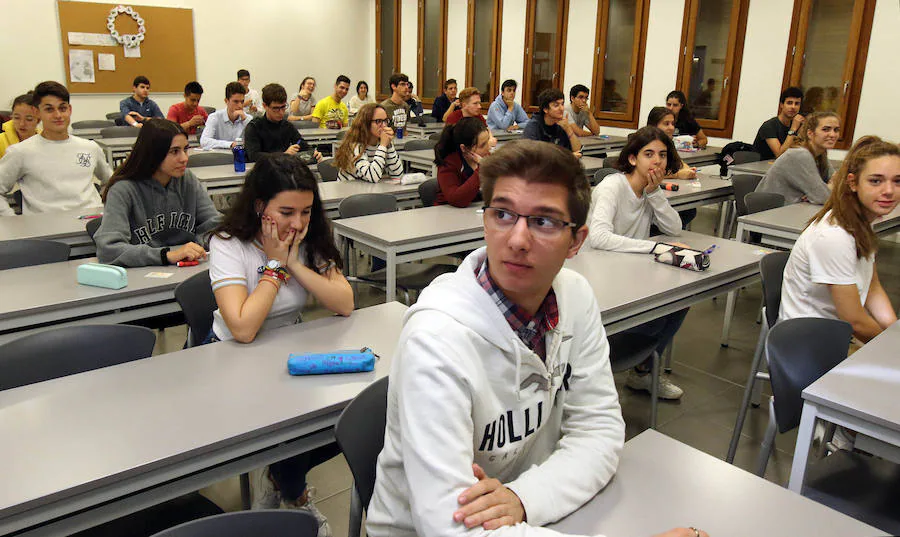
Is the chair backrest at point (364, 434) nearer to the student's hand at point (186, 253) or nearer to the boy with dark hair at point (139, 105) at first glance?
the student's hand at point (186, 253)

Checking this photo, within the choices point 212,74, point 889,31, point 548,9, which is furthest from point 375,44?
point 889,31

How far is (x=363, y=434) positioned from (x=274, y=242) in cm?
91

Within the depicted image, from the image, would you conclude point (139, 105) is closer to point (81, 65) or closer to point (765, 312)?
point (81, 65)

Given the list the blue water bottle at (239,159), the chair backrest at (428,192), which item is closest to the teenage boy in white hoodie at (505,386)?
the chair backrest at (428,192)

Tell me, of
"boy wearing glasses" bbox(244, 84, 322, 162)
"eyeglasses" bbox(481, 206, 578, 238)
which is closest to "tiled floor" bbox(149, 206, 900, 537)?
"eyeglasses" bbox(481, 206, 578, 238)

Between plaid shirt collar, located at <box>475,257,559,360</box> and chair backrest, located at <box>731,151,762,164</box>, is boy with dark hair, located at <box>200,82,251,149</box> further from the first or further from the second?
plaid shirt collar, located at <box>475,257,559,360</box>

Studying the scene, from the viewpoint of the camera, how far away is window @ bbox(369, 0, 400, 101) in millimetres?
11873

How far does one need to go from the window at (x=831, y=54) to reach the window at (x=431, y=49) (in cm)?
561

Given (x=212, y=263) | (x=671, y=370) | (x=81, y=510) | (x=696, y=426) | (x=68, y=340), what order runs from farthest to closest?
(x=671, y=370) < (x=696, y=426) < (x=212, y=263) < (x=68, y=340) < (x=81, y=510)

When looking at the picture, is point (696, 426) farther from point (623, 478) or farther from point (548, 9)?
point (548, 9)

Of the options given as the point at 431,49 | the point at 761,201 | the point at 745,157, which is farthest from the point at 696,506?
the point at 431,49

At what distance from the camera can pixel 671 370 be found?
355 cm

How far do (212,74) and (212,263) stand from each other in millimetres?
9573

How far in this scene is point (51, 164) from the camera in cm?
402
